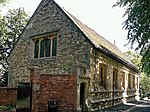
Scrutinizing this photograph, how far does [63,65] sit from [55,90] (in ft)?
11.7

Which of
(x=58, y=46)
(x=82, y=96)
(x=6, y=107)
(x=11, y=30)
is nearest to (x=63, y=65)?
(x=58, y=46)

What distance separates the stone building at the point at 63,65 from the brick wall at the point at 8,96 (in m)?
1.81

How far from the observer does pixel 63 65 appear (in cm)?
1716

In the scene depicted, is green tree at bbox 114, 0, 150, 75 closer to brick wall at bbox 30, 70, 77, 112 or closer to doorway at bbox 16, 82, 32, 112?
brick wall at bbox 30, 70, 77, 112

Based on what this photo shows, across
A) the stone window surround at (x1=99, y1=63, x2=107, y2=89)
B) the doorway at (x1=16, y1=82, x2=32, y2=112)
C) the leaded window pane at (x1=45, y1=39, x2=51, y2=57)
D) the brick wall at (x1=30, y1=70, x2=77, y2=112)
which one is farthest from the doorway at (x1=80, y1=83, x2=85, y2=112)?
the leaded window pane at (x1=45, y1=39, x2=51, y2=57)

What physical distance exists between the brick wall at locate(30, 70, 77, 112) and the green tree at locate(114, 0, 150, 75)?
192 inches

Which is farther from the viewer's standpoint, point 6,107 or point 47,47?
point 47,47

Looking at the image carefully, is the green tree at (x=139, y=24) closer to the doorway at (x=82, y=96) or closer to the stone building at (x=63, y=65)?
the stone building at (x=63, y=65)

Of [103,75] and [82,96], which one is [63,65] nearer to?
[82,96]

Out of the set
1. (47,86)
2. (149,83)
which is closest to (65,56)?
(47,86)

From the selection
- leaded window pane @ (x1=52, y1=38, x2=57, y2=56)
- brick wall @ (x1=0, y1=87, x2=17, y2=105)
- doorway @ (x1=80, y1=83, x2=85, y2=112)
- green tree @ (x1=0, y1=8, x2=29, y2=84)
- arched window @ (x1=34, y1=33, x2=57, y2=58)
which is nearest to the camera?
doorway @ (x1=80, y1=83, x2=85, y2=112)

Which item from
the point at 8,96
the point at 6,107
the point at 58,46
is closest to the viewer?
the point at 6,107

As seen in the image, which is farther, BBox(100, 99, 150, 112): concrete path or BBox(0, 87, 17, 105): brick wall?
BBox(100, 99, 150, 112): concrete path

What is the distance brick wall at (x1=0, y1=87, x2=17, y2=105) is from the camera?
56.3 ft
